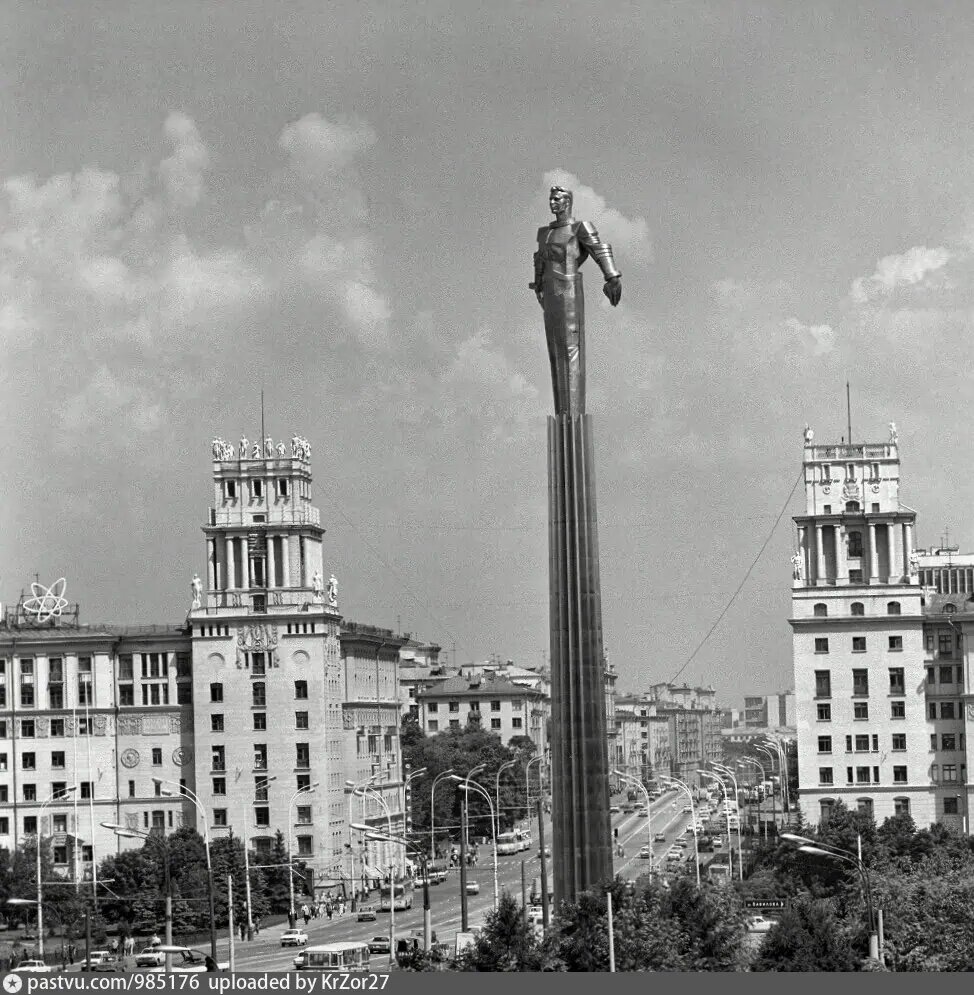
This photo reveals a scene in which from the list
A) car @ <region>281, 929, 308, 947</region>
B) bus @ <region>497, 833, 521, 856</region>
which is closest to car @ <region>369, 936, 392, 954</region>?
car @ <region>281, 929, 308, 947</region>

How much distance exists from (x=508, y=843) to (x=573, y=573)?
8825 centimetres

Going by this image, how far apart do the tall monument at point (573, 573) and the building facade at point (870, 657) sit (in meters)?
65.1

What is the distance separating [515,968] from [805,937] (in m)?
9.15

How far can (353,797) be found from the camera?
140m

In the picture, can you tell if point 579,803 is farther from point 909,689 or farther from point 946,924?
point 909,689

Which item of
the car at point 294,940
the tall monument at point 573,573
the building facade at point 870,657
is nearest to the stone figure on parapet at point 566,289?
the tall monument at point 573,573

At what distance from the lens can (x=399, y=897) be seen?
124m

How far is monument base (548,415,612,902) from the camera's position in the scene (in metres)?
67.5

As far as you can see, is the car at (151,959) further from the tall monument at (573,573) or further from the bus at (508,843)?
the bus at (508,843)

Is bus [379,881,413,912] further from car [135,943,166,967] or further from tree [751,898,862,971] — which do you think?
tree [751,898,862,971]

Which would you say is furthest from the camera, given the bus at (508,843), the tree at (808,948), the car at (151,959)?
the bus at (508,843)

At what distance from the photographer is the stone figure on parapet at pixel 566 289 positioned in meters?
67.0

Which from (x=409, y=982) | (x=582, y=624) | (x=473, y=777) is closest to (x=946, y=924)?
(x=582, y=624)

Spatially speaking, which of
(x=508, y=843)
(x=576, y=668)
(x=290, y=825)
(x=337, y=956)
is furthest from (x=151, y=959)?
(x=508, y=843)
